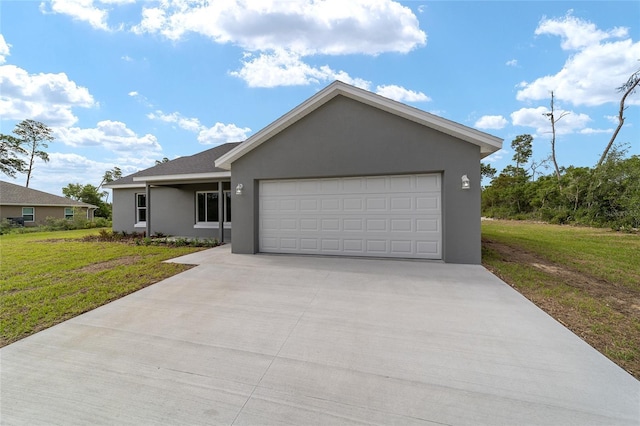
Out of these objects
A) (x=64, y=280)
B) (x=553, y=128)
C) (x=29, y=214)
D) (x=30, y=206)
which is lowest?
(x=64, y=280)

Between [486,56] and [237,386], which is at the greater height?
[486,56]

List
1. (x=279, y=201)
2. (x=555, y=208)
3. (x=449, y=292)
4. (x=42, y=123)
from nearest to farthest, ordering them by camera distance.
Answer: (x=449, y=292)
(x=279, y=201)
(x=555, y=208)
(x=42, y=123)

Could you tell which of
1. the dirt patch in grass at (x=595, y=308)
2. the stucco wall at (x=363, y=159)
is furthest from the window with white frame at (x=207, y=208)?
the dirt patch in grass at (x=595, y=308)

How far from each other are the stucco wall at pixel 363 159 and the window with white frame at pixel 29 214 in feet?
80.9

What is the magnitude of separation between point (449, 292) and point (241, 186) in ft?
21.5

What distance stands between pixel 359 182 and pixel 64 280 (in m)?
7.26

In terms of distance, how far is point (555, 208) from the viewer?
21.7 metres

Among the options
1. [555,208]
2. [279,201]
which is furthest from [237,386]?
[555,208]

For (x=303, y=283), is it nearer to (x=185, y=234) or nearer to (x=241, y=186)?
(x=241, y=186)

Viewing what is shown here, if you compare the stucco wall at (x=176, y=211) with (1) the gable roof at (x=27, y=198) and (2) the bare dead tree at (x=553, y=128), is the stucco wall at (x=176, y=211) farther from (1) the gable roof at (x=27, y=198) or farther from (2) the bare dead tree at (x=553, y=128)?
(2) the bare dead tree at (x=553, y=128)

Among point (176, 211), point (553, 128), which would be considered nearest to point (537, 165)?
point (553, 128)

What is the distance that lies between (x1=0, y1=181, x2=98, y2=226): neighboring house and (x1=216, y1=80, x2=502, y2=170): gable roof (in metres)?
20.8

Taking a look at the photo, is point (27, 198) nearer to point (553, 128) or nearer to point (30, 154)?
point (30, 154)

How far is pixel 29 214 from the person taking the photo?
850 inches
